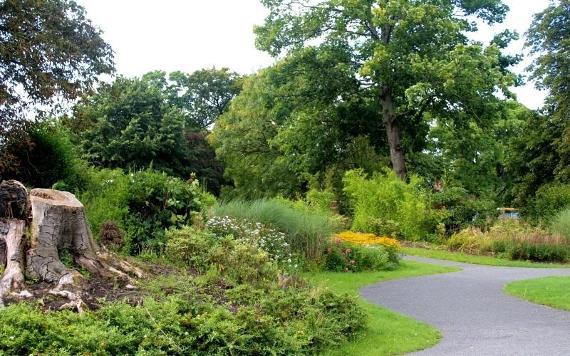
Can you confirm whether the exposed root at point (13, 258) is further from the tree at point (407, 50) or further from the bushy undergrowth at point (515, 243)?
the tree at point (407, 50)

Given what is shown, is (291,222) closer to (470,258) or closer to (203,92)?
(470,258)

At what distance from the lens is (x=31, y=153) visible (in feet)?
41.1

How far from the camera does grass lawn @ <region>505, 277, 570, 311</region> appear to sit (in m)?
10.9

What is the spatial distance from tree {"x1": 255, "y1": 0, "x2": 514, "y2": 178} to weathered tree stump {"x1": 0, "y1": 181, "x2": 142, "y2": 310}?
20522 millimetres

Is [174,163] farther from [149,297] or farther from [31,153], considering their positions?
[149,297]

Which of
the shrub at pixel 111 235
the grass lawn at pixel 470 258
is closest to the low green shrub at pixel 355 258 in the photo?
the grass lawn at pixel 470 258

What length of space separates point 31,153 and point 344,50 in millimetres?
20647

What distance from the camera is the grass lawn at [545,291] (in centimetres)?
1086

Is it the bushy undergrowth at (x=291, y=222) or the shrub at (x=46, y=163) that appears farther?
the bushy undergrowth at (x=291, y=222)

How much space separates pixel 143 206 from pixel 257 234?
7.98 feet

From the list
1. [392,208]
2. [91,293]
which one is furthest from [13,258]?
[392,208]

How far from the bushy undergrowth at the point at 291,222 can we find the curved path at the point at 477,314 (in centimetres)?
211

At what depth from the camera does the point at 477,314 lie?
991 cm

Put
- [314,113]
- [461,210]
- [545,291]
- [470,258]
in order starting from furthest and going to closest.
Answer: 1. [314,113]
2. [461,210]
3. [470,258]
4. [545,291]
